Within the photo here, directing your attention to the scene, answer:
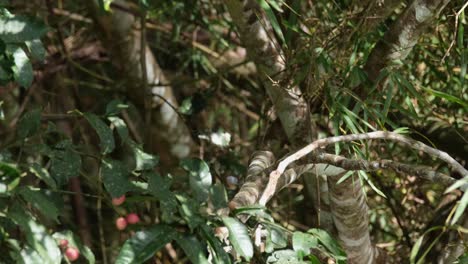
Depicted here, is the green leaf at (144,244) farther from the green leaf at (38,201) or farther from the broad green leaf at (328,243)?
the broad green leaf at (328,243)

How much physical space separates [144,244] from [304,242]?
208mm

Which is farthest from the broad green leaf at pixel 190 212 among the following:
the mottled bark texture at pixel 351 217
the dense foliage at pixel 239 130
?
the mottled bark texture at pixel 351 217

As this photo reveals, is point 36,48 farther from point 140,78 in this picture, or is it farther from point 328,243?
point 140,78

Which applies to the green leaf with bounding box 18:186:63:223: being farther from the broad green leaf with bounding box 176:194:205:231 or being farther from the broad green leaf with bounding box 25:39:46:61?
the broad green leaf with bounding box 25:39:46:61

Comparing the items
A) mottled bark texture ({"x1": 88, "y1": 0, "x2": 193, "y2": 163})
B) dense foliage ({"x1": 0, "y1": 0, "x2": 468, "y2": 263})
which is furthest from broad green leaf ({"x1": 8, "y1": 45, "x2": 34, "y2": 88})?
mottled bark texture ({"x1": 88, "y1": 0, "x2": 193, "y2": 163})

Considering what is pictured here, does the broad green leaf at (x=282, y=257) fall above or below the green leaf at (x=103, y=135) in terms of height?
below

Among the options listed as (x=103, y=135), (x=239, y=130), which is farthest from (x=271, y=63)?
(x=239, y=130)

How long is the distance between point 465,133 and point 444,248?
246 mm

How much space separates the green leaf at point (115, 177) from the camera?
39.8 inches

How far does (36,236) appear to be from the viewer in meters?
0.88

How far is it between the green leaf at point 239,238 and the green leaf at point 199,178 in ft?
0.18

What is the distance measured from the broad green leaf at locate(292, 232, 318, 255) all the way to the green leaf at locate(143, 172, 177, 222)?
15 centimetres

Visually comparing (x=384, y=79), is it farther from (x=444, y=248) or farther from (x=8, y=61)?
(x=8, y=61)

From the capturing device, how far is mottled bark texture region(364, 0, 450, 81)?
1.23 metres
